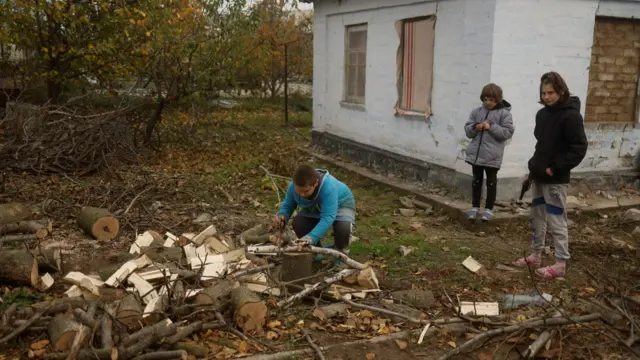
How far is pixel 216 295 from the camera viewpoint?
4188mm

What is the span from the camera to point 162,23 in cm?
1177

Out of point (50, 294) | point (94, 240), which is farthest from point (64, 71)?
point (50, 294)

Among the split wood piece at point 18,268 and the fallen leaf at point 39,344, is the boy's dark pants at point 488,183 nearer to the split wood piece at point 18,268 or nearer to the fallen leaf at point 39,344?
the split wood piece at point 18,268

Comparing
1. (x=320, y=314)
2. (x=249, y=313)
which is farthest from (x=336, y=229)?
(x=249, y=313)

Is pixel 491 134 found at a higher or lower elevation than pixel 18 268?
higher

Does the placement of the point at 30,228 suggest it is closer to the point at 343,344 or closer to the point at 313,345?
the point at 313,345

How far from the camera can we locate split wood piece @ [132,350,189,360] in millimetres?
3418

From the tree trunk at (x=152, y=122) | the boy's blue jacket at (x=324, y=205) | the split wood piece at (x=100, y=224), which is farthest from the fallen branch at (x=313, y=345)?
the tree trunk at (x=152, y=122)

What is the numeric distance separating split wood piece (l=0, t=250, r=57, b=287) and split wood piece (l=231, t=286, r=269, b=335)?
5.59 ft

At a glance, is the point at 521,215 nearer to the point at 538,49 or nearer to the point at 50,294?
the point at 538,49

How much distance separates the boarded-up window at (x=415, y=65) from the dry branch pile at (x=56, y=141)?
15.7ft

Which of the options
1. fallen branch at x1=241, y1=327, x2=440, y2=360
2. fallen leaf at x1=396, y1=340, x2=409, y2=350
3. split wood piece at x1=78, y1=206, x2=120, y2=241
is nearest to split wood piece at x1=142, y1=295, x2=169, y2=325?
fallen branch at x1=241, y1=327, x2=440, y2=360

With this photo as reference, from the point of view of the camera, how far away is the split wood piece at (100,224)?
5.87 meters

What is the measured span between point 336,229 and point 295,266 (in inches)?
28.6
